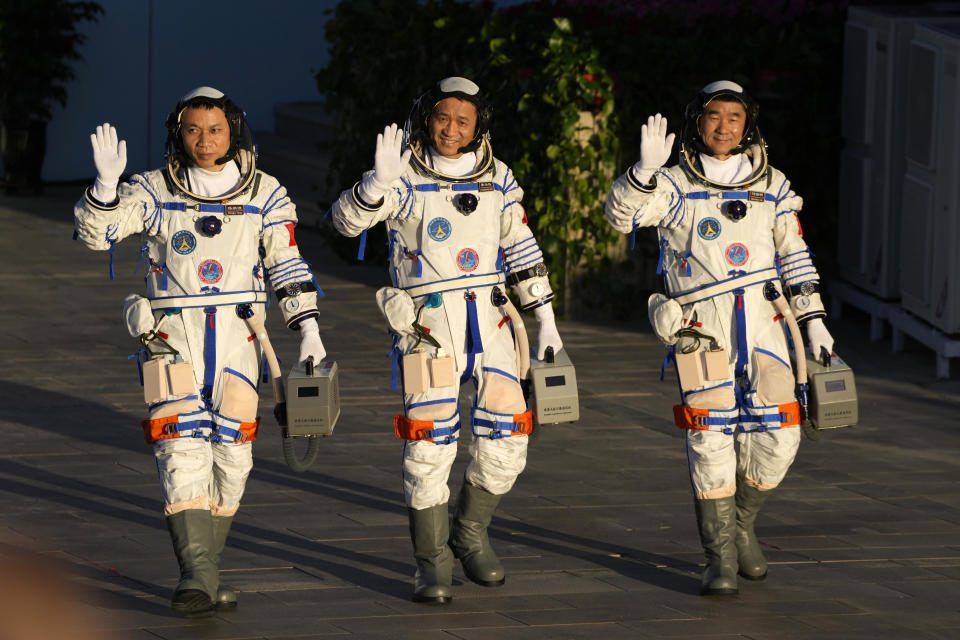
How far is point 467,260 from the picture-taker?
17.2ft

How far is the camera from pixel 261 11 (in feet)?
57.7

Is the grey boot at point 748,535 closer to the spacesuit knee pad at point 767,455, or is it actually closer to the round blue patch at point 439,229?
the spacesuit knee pad at point 767,455

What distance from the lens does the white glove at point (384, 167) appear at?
4.94 meters

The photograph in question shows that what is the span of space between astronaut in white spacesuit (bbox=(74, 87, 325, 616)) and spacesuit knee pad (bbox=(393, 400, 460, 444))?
408mm

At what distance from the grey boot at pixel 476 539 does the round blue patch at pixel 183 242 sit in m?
1.30

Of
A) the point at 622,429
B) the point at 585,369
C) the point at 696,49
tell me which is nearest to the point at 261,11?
the point at 696,49

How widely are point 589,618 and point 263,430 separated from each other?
11.0ft

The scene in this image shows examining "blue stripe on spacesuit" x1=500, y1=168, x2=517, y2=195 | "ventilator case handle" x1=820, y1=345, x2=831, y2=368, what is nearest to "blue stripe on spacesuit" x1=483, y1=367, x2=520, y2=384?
"blue stripe on spacesuit" x1=500, y1=168, x2=517, y2=195

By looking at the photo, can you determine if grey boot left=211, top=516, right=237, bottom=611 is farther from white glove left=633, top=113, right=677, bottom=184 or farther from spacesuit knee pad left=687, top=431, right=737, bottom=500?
white glove left=633, top=113, right=677, bottom=184

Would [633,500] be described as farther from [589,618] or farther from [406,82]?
[406,82]

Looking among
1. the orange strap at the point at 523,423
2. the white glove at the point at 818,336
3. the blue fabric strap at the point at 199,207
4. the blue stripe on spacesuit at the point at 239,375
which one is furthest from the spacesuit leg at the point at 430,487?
the white glove at the point at 818,336

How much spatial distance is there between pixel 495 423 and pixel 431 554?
0.51 m

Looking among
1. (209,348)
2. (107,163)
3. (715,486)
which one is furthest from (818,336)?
(107,163)

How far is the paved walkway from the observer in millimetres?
4922
